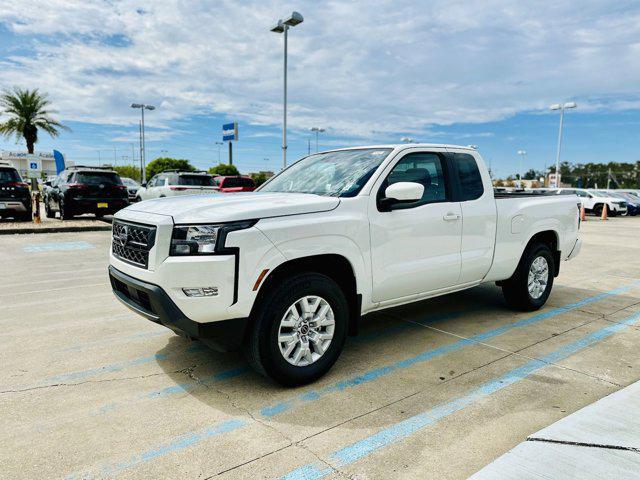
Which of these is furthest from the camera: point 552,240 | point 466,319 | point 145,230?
point 552,240

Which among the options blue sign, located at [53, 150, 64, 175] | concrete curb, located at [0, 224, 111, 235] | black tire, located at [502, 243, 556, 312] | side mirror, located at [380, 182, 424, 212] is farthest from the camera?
blue sign, located at [53, 150, 64, 175]

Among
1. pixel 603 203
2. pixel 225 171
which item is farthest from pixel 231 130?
pixel 603 203

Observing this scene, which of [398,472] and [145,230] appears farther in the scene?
[145,230]

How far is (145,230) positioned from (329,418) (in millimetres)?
1823

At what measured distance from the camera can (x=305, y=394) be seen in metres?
3.48

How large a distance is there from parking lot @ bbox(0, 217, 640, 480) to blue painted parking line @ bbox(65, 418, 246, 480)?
0.03ft

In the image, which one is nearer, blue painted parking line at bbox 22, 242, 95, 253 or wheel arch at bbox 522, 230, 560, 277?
wheel arch at bbox 522, 230, 560, 277

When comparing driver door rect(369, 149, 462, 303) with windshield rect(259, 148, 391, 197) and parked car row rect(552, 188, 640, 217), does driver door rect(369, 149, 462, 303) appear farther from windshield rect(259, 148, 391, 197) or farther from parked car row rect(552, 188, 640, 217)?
parked car row rect(552, 188, 640, 217)

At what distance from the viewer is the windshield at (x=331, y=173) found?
13.2 feet

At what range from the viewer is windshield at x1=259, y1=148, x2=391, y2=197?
4031 mm

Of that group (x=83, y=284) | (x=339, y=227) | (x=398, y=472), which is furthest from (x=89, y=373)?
(x=83, y=284)

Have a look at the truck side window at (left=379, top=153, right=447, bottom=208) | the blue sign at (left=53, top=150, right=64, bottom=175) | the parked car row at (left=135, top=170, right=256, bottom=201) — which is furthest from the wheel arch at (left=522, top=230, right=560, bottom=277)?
the blue sign at (left=53, top=150, right=64, bottom=175)

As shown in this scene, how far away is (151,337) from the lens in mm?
4691

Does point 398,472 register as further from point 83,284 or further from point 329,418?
point 83,284
